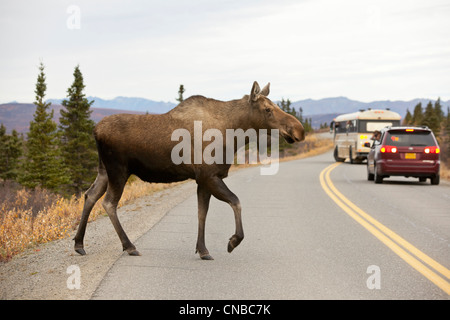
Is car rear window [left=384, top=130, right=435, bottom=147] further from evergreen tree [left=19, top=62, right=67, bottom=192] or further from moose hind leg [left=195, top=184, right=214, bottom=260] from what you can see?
evergreen tree [left=19, top=62, right=67, bottom=192]

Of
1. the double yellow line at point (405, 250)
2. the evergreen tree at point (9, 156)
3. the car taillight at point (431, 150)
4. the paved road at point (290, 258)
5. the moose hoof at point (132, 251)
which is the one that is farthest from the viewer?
the evergreen tree at point (9, 156)

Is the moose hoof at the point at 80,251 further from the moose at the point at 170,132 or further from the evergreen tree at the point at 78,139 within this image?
the evergreen tree at the point at 78,139

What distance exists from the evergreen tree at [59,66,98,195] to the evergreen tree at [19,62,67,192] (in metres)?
1.01

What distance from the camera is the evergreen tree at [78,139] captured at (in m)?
38.6

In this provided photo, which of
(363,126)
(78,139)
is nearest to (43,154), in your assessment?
(78,139)

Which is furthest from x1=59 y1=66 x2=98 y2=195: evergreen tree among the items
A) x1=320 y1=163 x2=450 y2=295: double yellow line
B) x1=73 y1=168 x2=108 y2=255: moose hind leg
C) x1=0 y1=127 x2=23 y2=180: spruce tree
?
x1=73 y1=168 x2=108 y2=255: moose hind leg

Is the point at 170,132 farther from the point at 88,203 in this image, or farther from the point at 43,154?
the point at 43,154

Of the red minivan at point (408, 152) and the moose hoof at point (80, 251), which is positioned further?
A: the red minivan at point (408, 152)

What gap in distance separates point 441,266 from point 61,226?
561 centimetres

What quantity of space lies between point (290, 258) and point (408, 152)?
12803 mm

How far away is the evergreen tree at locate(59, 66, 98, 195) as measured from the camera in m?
38.6

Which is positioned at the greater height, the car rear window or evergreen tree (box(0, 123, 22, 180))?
the car rear window

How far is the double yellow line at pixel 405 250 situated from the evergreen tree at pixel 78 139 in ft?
94.9

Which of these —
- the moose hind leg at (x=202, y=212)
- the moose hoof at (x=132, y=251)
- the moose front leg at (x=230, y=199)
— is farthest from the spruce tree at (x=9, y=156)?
the moose front leg at (x=230, y=199)
